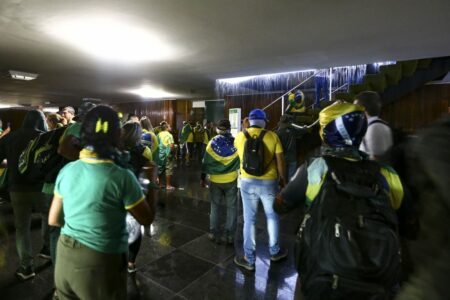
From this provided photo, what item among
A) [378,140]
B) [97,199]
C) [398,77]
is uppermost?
[398,77]

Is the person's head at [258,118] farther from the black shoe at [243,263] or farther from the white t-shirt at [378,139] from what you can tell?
the black shoe at [243,263]

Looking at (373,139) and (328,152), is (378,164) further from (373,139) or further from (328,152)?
(373,139)

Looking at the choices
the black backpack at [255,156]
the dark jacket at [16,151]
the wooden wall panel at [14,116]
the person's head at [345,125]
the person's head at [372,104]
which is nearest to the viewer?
the person's head at [345,125]

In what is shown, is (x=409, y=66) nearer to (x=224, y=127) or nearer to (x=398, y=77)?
(x=398, y=77)

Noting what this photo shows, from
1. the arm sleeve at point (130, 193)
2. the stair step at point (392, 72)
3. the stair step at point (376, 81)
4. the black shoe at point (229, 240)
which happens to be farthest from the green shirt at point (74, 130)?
the stair step at point (392, 72)

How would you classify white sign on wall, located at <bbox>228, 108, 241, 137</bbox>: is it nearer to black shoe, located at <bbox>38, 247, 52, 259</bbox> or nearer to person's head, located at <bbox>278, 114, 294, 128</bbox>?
A: person's head, located at <bbox>278, 114, 294, 128</bbox>

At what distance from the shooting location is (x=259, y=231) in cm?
365

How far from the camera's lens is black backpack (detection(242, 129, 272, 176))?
2576mm

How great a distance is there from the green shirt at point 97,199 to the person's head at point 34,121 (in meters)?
1.76

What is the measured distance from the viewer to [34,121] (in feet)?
8.20

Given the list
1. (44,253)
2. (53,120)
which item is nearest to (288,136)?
(53,120)

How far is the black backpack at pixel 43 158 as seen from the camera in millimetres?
2279

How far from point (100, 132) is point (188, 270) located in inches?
80.6

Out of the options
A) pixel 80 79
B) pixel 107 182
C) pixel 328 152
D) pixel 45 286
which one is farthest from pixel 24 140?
pixel 80 79
